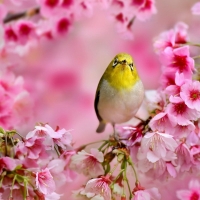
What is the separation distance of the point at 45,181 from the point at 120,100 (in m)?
0.27

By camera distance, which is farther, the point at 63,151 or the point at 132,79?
the point at 132,79

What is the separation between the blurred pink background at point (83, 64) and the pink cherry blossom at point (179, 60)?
0.93 meters

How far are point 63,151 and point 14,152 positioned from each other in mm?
95

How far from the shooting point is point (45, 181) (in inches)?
34.4

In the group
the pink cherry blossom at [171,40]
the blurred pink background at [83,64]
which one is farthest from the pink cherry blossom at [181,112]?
the blurred pink background at [83,64]

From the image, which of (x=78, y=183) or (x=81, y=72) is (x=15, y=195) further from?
(x=81, y=72)

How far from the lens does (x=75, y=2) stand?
4.27ft

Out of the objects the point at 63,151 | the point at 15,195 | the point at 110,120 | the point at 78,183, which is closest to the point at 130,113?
the point at 110,120

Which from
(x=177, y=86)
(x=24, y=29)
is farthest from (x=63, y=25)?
(x=177, y=86)

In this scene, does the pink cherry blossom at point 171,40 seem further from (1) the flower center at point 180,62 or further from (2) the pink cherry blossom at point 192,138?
(2) the pink cherry blossom at point 192,138

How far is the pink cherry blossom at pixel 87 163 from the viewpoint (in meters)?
0.96

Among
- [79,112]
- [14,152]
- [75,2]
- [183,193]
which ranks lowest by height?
[79,112]

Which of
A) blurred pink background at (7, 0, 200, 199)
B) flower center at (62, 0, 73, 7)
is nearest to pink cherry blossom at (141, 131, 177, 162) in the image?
flower center at (62, 0, 73, 7)

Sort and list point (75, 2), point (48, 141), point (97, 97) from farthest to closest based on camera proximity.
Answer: point (75, 2)
point (97, 97)
point (48, 141)
